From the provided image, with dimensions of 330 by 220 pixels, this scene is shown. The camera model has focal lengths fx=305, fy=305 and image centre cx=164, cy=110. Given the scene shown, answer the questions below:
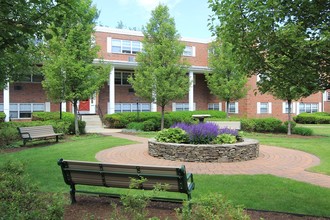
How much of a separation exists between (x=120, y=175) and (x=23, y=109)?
2401cm

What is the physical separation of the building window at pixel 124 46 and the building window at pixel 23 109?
26.5 ft

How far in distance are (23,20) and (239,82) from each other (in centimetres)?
2007

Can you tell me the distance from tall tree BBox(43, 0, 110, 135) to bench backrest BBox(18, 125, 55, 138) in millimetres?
2108

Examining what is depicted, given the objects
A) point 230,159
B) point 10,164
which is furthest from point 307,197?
point 10,164

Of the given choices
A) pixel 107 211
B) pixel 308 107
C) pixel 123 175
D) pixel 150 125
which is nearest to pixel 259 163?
pixel 123 175

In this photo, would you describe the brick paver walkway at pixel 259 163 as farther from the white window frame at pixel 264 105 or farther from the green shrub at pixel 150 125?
the white window frame at pixel 264 105

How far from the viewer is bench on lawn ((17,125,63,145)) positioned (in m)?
13.0

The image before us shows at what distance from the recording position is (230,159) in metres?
9.46

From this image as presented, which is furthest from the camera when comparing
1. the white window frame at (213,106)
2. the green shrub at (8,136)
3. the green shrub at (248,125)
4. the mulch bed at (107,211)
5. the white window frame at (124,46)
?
the white window frame at (213,106)

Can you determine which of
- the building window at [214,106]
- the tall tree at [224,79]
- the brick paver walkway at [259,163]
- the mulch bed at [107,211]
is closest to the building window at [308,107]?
the building window at [214,106]

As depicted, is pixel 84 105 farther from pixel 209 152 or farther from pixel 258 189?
pixel 258 189

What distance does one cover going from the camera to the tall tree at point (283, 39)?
3.86 m

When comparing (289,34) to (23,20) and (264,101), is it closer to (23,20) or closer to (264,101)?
(23,20)

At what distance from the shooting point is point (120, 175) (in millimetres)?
4934
